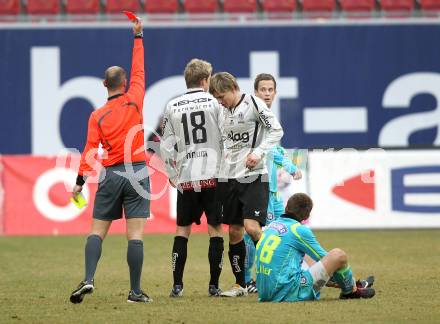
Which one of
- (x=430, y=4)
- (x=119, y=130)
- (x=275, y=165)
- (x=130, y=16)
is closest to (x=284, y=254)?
(x=119, y=130)

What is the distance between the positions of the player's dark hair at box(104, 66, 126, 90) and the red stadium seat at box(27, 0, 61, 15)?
1350 cm

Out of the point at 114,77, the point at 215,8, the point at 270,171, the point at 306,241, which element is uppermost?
the point at 215,8

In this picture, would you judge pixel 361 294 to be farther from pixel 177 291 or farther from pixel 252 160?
pixel 177 291

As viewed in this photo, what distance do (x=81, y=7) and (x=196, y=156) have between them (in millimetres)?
13084

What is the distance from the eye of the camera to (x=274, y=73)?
70.3 ft

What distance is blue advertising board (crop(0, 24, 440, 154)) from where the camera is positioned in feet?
70.0

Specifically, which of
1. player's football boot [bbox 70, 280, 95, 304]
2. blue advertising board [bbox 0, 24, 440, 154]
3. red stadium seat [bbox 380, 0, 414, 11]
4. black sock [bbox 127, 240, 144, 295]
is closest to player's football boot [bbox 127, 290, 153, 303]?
black sock [bbox 127, 240, 144, 295]

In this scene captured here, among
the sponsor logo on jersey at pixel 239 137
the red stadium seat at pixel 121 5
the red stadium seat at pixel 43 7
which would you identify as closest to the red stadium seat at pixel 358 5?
the red stadium seat at pixel 121 5

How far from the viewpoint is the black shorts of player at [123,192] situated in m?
8.67

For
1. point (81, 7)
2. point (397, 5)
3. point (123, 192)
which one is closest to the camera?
point (123, 192)

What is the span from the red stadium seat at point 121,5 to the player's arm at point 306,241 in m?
14.0

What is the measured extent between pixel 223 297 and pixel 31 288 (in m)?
2.26

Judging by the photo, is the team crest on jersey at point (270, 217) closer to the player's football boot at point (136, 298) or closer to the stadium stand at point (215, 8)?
the player's football boot at point (136, 298)

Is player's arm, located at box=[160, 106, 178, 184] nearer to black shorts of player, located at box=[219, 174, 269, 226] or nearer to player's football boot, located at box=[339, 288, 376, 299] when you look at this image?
black shorts of player, located at box=[219, 174, 269, 226]
